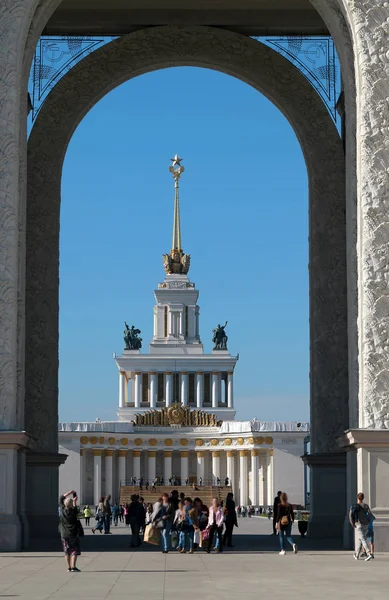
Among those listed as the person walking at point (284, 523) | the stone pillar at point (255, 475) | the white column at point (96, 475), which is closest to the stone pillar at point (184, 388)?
the white column at point (96, 475)

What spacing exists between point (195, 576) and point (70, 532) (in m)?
2.24

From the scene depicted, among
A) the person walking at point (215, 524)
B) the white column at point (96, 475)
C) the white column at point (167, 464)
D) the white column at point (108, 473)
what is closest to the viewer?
the person walking at point (215, 524)

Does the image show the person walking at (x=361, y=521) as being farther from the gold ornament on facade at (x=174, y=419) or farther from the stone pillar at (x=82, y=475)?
the gold ornament on facade at (x=174, y=419)

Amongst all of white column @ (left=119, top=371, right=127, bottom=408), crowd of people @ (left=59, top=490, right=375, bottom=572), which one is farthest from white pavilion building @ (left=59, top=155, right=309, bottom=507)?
crowd of people @ (left=59, top=490, right=375, bottom=572)

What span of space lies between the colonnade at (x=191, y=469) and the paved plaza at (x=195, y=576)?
2226 inches

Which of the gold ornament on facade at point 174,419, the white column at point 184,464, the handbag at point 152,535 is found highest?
the gold ornament on facade at point 174,419

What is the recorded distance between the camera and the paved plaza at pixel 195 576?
15.6 m

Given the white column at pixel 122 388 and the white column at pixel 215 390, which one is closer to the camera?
the white column at pixel 215 390

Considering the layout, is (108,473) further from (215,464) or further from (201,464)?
(215,464)

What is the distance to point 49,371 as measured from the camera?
33.1 m

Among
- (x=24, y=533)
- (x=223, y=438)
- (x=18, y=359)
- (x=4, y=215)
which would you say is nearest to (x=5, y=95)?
(x=4, y=215)

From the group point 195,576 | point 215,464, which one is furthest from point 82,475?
point 195,576

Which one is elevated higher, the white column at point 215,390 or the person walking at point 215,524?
the white column at point 215,390

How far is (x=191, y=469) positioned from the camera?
87.8 meters
